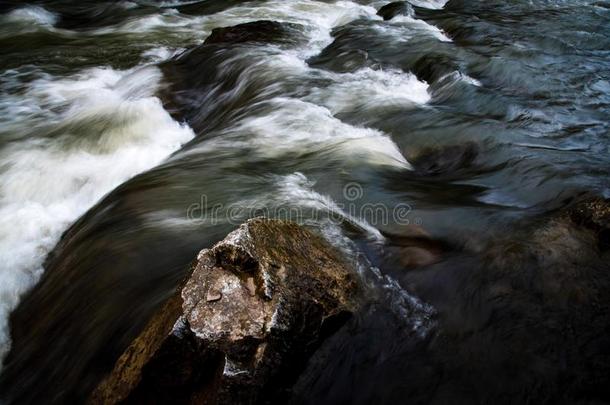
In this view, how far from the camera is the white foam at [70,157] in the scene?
178 inches

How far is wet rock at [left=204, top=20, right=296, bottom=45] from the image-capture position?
9.20m

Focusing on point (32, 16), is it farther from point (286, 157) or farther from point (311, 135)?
point (286, 157)

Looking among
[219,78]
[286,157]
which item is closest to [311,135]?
[286,157]

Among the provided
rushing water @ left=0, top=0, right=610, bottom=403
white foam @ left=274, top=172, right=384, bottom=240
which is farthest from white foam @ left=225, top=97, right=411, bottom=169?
white foam @ left=274, top=172, right=384, bottom=240

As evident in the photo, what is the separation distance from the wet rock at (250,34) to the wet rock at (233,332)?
23.1 ft

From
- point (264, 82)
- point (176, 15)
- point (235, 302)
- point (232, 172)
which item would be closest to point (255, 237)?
point (235, 302)

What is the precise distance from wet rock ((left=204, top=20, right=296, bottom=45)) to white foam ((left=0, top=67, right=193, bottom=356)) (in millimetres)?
1506

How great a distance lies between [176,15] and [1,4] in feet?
14.1

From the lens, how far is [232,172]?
513 cm

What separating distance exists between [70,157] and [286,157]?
2.80 metres

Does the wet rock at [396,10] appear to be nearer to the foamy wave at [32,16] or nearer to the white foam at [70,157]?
the white foam at [70,157]

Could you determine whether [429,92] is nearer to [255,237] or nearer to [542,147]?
[542,147]

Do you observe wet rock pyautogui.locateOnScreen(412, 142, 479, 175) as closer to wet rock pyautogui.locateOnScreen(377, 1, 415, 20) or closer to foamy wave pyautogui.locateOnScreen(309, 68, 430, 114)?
foamy wave pyautogui.locateOnScreen(309, 68, 430, 114)

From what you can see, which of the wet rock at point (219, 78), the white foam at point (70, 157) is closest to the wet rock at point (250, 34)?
the wet rock at point (219, 78)
